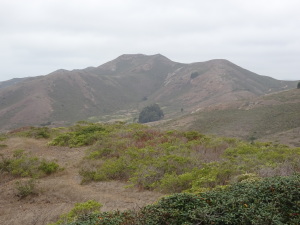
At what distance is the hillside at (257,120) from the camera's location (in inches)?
1104

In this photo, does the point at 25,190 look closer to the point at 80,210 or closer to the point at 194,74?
the point at 80,210

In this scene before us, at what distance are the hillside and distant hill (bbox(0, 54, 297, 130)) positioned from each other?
25092 mm

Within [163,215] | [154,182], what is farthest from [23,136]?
[163,215]

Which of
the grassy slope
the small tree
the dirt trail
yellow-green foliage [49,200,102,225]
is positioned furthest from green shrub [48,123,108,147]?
the small tree

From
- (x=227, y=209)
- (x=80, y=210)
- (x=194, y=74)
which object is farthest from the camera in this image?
(x=194, y=74)

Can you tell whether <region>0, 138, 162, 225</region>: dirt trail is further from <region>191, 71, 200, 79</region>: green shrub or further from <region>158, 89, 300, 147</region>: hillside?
<region>191, 71, 200, 79</region>: green shrub

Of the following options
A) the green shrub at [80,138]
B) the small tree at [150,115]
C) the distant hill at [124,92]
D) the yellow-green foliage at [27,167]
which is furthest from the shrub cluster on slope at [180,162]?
the distant hill at [124,92]

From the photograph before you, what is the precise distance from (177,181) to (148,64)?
13359 cm

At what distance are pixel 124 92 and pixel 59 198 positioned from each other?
97.9 m

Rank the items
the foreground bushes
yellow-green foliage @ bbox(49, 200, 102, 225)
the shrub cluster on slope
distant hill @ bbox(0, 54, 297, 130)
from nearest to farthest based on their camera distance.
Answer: the foreground bushes
yellow-green foliage @ bbox(49, 200, 102, 225)
the shrub cluster on slope
distant hill @ bbox(0, 54, 297, 130)

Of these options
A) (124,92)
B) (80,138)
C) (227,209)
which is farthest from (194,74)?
(227,209)

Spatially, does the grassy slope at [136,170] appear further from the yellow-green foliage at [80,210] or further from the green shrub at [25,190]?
the yellow-green foliage at [80,210]

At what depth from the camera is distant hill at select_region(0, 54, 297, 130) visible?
74.2 m

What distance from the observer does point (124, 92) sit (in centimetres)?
10500
